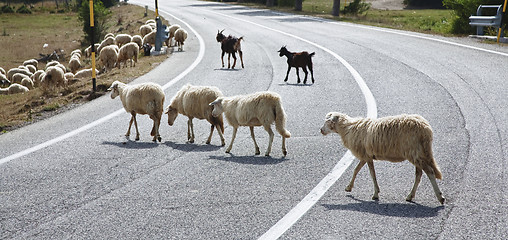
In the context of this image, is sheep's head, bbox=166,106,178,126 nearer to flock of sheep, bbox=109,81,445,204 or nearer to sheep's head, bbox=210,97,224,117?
flock of sheep, bbox=109,81,445,204

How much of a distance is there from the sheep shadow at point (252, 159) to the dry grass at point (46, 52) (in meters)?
5.24

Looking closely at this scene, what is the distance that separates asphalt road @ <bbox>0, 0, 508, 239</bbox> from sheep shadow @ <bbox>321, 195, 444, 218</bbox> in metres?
0.02

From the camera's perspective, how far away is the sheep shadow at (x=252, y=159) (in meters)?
7.88

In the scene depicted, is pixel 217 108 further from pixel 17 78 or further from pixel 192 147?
pixel 17 78

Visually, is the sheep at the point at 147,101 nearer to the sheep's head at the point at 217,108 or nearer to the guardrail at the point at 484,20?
the sheep's head at the point at 217,108

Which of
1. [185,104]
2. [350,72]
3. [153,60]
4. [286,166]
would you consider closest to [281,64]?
[350,72]

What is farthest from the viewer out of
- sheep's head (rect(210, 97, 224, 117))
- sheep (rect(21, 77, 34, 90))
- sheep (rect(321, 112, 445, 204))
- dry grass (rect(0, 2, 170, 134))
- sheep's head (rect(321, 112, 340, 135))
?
sheep (rect(21, 77, 34, 90))

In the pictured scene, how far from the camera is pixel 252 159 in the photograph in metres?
8.09

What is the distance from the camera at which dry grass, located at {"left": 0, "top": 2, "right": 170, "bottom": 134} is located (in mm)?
12599

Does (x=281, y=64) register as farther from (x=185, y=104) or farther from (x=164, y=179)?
(x=164, y=179)

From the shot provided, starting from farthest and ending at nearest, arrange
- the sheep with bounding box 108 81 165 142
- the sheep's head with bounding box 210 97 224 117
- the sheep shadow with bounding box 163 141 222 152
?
the sheep with bounding box 108 81 165 142 < the sheep's head with bounding box 210 97 224 117 < the sheep shadow with bounding box 163 141 222 152

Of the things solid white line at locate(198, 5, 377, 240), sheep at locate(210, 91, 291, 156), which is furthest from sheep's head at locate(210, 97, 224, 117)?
solid white line at locate(198, 5, 377, 240)

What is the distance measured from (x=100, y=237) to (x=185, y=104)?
4550mm

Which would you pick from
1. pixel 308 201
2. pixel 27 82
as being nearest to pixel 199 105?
pixel 308 201
